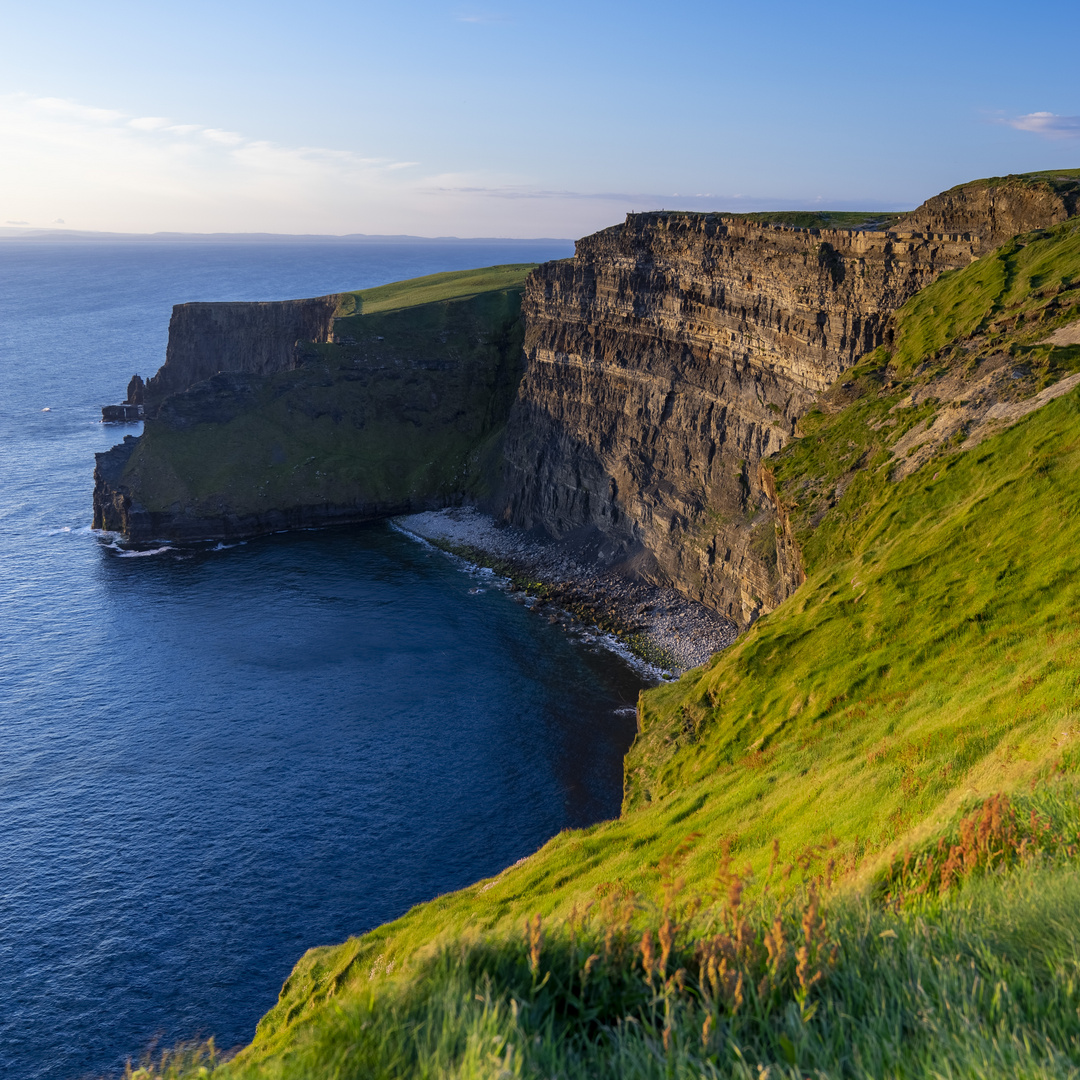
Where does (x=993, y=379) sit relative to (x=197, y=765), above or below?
above

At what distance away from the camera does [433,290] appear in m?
173

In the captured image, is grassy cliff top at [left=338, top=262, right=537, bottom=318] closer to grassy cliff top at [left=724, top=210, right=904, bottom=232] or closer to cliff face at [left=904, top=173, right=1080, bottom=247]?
grassy cliff top at [left=724, top=210, right=904, bottom=232]

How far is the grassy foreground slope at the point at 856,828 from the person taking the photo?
9.16 meters

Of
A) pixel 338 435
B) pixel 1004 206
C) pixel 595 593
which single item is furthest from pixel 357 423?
pixel 1004 206

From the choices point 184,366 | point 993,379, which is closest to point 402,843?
point 993,379

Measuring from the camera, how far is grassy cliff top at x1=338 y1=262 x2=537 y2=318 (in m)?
161

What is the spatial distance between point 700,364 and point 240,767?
65.6 m

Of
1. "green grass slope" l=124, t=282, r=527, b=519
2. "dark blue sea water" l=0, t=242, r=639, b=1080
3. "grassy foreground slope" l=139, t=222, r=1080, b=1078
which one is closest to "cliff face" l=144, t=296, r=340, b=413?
"green grass slope" l=124, t=282, r=527, b=519

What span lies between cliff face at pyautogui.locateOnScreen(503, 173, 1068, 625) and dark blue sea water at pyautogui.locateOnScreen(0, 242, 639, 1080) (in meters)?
19.0

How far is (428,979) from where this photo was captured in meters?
10.4

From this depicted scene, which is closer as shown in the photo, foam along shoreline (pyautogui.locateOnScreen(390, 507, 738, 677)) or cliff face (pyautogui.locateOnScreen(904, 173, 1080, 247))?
cliff face (pyautogui.locateOnScreen(904, 173, 1080, 247))

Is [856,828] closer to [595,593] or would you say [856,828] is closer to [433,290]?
[595,593]

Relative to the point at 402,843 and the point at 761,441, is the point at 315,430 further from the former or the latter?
the point at 402,843

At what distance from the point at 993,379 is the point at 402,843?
4704 cm
